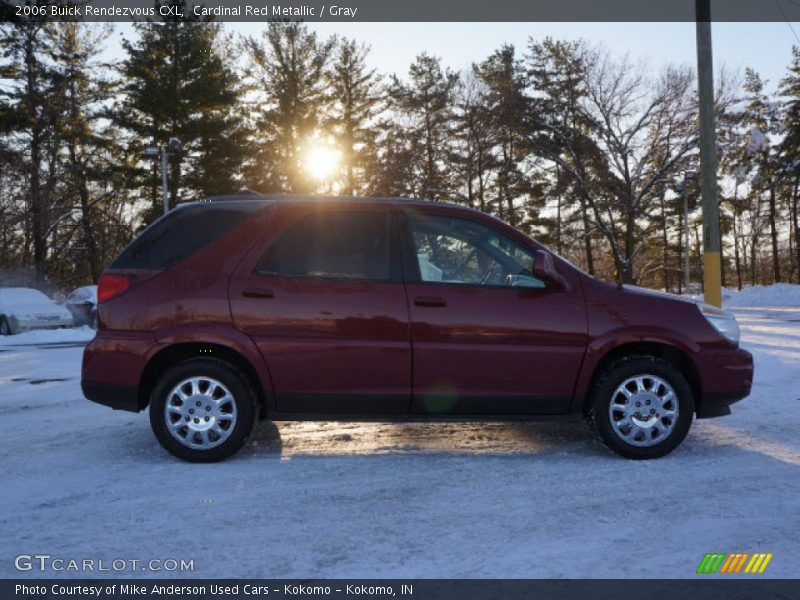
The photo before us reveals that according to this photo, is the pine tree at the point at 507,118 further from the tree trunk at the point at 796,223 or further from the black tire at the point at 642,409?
the black tire at the point at 642,409

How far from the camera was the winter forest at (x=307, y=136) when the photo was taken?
35406 millimetres

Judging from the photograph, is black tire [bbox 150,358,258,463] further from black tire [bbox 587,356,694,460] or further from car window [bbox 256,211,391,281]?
black tire [bbox 587,356,694,460]

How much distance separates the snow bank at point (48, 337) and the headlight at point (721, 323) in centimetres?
1580

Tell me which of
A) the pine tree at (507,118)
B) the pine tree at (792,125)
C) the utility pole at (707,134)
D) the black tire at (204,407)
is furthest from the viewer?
the pine tree at (792,125)

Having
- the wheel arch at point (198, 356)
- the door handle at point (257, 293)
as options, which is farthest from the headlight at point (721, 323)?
the wheel arch at point (198, 356)

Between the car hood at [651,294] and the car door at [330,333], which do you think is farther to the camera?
the car hood at [651,294]

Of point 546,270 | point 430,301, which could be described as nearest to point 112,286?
point 430,301

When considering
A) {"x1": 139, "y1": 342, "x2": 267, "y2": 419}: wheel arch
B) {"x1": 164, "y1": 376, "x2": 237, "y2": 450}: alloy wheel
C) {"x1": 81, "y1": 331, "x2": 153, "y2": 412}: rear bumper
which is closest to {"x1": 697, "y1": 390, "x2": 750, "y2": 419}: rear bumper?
{"x1": 139, "y1": 342, "x2": 267, "y2": 419}: wheel arch

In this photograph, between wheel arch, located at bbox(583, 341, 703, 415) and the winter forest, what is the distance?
101 feet

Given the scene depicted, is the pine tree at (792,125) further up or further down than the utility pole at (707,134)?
further up

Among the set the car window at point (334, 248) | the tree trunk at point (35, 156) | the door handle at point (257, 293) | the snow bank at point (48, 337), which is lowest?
the snow bank at point (48, 337)

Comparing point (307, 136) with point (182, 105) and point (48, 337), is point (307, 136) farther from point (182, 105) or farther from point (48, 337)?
point (48, 337)

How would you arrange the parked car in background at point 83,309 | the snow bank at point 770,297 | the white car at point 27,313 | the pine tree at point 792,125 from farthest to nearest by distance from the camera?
the pine tree at point 792,125, the snow bank at point 770,297, the parked car in background at point 83,309, the white car at point 27,313

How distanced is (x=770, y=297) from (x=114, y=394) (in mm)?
33880
